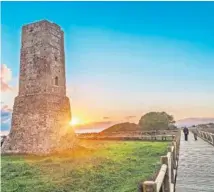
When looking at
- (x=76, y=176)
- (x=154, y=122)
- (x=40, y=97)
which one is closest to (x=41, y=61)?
(x=40, y=97)

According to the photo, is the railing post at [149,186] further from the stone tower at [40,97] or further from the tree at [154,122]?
the tree at [154,122]

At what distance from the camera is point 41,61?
21.7 metres

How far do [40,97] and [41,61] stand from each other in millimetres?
2935

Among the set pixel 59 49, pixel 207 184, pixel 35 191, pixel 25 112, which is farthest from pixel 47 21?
pixel 207 184

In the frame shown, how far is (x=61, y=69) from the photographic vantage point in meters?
23.4

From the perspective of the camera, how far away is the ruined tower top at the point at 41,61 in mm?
21578

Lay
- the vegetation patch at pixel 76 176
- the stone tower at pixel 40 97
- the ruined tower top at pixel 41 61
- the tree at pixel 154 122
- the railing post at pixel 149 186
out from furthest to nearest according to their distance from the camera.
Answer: the tree at pixel 154 122
the ruined tower top at pixel 41 61
the stone tower at pixel 40 97
the vegetation patch at pixel 76 176
the railing post at pixel 149 186

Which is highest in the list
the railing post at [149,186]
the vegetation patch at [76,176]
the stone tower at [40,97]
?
the stone tower at [40,97]

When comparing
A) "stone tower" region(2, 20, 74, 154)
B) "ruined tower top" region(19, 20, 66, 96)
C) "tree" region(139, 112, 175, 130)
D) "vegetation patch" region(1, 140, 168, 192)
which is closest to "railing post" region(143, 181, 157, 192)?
"vegetation patch" region(1, 140, 168, 192)

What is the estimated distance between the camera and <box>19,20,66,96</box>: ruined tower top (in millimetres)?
21578

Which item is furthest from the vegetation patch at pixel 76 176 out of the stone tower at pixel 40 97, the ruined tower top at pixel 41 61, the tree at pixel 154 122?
the tree at pixel 154 122

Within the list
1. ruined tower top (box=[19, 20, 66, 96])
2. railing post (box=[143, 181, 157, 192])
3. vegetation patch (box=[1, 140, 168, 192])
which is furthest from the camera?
ruined tower top (box=[19, 20, 66, 96])

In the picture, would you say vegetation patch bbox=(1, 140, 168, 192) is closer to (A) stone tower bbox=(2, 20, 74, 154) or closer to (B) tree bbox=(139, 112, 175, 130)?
(A) stone tower bbox=(2, 20, 74, 154)

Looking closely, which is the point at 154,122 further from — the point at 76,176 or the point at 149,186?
the point at 149,186
